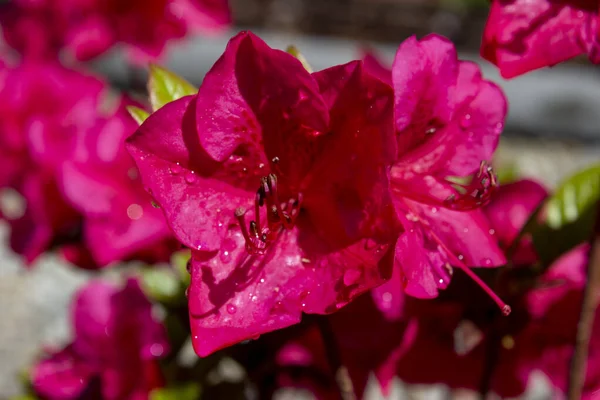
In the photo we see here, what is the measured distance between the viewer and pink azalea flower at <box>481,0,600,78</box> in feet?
1.42

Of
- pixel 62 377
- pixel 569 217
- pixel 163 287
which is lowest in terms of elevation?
pixel 62 377

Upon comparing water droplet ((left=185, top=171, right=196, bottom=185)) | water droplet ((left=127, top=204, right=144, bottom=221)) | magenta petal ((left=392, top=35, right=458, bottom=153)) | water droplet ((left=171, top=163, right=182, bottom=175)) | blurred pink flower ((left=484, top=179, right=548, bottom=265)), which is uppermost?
magenta petal ((left=392, top=35, right=458, bottom=153))

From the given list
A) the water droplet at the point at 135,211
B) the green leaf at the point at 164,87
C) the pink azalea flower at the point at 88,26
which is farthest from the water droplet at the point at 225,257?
the pink azalea flower at the point at 88,26

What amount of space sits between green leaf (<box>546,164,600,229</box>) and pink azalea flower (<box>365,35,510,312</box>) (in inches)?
7.4

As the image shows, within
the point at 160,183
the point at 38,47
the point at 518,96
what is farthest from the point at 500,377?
the point at 518,96

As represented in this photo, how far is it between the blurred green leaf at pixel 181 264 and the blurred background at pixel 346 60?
34cm

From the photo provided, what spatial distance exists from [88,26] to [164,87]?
2.03 feet

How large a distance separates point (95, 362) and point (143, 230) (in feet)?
0.46

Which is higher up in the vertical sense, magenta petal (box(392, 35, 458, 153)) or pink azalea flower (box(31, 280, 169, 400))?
magenta petal (box(392, 35, 458, 153))

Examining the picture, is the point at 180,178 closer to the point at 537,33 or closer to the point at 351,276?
the point at 351,276

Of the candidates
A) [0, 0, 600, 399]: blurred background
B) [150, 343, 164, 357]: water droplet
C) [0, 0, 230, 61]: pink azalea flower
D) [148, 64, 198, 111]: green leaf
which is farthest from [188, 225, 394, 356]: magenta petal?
[0, 0, 230, 61]: pink azalea flower

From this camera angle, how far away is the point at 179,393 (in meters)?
0.67

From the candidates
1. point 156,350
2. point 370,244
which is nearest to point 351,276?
point 370,244

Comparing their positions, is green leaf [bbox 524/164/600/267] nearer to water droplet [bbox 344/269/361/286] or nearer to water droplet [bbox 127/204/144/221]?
water droplet [bbox 344/269/361/286]
